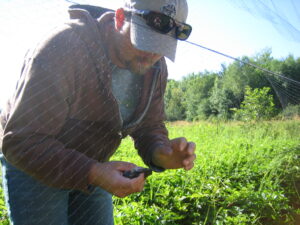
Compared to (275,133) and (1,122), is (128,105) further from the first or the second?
(275,133)

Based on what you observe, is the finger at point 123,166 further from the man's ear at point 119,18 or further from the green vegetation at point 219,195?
the green vegetation at point 219,195

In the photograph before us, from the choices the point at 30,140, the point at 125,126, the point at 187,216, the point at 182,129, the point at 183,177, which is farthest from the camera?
the point at 182,129

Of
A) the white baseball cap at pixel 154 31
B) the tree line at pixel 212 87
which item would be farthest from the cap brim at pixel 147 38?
the tree line at pixel 212 87

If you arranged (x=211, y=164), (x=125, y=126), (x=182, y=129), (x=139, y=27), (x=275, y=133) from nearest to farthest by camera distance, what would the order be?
(x=139, y=27) < (x=125, y=126) < (x=211, y=164) < (x=275, y=133) < (x=182, y=129)

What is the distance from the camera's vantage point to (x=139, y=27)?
0.88m

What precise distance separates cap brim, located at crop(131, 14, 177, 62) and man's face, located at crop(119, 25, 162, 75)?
0.18ft

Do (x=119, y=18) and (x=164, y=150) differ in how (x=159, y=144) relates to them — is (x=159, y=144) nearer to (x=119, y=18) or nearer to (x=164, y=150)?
(x=164, y=150)

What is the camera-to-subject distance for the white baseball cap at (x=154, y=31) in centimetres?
88

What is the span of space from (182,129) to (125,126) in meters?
4.01

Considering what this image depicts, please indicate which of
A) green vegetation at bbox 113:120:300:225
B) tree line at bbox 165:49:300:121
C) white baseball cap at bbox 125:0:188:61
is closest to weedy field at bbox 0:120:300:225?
green vegetation at bbox 113:120:300:225

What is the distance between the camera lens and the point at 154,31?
0.89m

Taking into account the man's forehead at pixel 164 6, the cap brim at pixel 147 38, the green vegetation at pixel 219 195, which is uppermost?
the man's forehead at pixel 164 6

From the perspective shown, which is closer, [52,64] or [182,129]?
[52,64]

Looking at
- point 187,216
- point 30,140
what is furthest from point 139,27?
point 187,216
